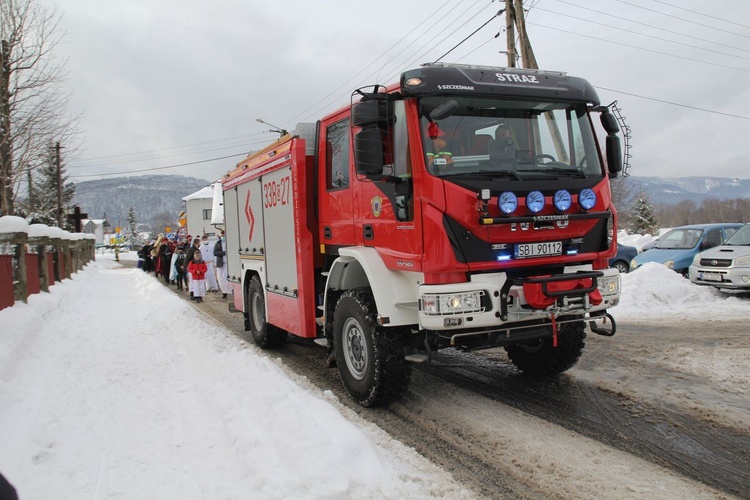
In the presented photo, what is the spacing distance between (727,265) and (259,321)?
9.24 meters

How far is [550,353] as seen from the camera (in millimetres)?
5699

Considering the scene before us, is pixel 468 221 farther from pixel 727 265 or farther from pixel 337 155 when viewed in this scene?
pixel 727 265

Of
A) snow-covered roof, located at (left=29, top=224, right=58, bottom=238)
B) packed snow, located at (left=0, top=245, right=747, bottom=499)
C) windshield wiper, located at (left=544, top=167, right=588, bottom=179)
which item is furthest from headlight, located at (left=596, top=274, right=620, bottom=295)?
snow-covered roof, located at (left=29, top=224, right=58, bottom=238)

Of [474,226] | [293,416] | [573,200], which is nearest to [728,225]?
[573,200]

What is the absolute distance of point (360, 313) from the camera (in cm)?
495

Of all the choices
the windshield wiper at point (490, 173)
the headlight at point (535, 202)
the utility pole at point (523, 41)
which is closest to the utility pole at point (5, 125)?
the utility pole at point (523, 41)

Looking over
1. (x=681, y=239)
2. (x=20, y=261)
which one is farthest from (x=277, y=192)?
(x=681, y=239)

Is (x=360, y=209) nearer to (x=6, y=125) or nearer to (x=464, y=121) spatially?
(x=464, y=121)

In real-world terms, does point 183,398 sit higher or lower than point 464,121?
lower

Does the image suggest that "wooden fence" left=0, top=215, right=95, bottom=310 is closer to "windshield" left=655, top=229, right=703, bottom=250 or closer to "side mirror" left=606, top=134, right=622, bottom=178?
"side mirror" left=606, top=134, right=622, bottom=178

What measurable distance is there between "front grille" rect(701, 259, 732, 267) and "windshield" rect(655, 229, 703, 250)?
253 cm

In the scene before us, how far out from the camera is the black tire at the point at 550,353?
5.46m

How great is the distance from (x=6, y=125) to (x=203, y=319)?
1289 centimetres

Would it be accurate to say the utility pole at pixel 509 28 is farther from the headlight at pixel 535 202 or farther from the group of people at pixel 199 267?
the headlight at pixel 535 202
